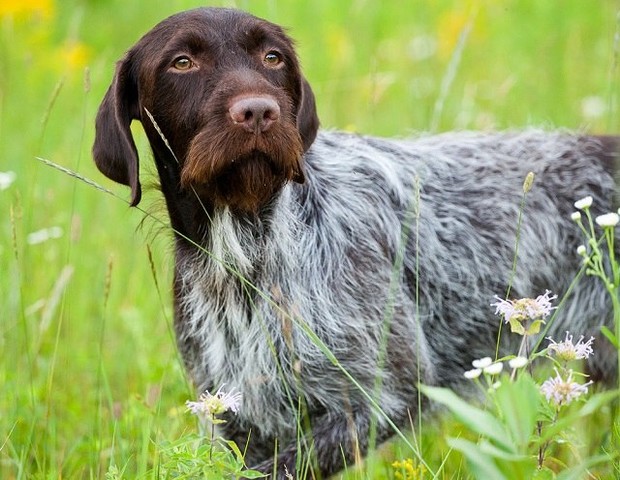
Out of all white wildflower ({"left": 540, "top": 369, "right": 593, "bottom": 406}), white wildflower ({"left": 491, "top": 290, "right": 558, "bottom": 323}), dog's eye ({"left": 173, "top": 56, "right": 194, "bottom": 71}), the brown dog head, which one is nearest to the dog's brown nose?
the brown dog head

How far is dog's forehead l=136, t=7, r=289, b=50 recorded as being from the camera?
3746mm

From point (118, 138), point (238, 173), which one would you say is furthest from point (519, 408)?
point (118, 138)

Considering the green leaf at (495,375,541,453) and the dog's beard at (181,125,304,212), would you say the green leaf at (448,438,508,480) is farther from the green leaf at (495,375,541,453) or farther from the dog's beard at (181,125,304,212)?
the dog's beard at (181,125,304,212)

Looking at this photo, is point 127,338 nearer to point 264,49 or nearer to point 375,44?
point 264,49

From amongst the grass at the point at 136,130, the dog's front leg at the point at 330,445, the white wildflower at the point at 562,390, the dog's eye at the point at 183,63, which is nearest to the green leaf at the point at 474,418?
the white wildflower at the point at 562,390

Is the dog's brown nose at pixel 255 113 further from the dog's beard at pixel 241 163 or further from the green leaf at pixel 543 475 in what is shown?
the green leaf at pixel 543 475

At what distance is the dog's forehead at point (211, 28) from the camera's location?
3746 mm

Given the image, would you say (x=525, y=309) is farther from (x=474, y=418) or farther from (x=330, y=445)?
(x=330, y=445)

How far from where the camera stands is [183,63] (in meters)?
3.74

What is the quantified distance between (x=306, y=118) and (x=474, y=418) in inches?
78.9

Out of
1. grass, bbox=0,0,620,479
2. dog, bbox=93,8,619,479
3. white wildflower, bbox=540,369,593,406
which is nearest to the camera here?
white wildflower, bbox=540,369,593,406

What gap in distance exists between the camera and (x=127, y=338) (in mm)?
5625

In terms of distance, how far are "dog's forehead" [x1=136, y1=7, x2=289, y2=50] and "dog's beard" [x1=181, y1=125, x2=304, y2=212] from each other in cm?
40

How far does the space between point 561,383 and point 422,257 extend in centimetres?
195
